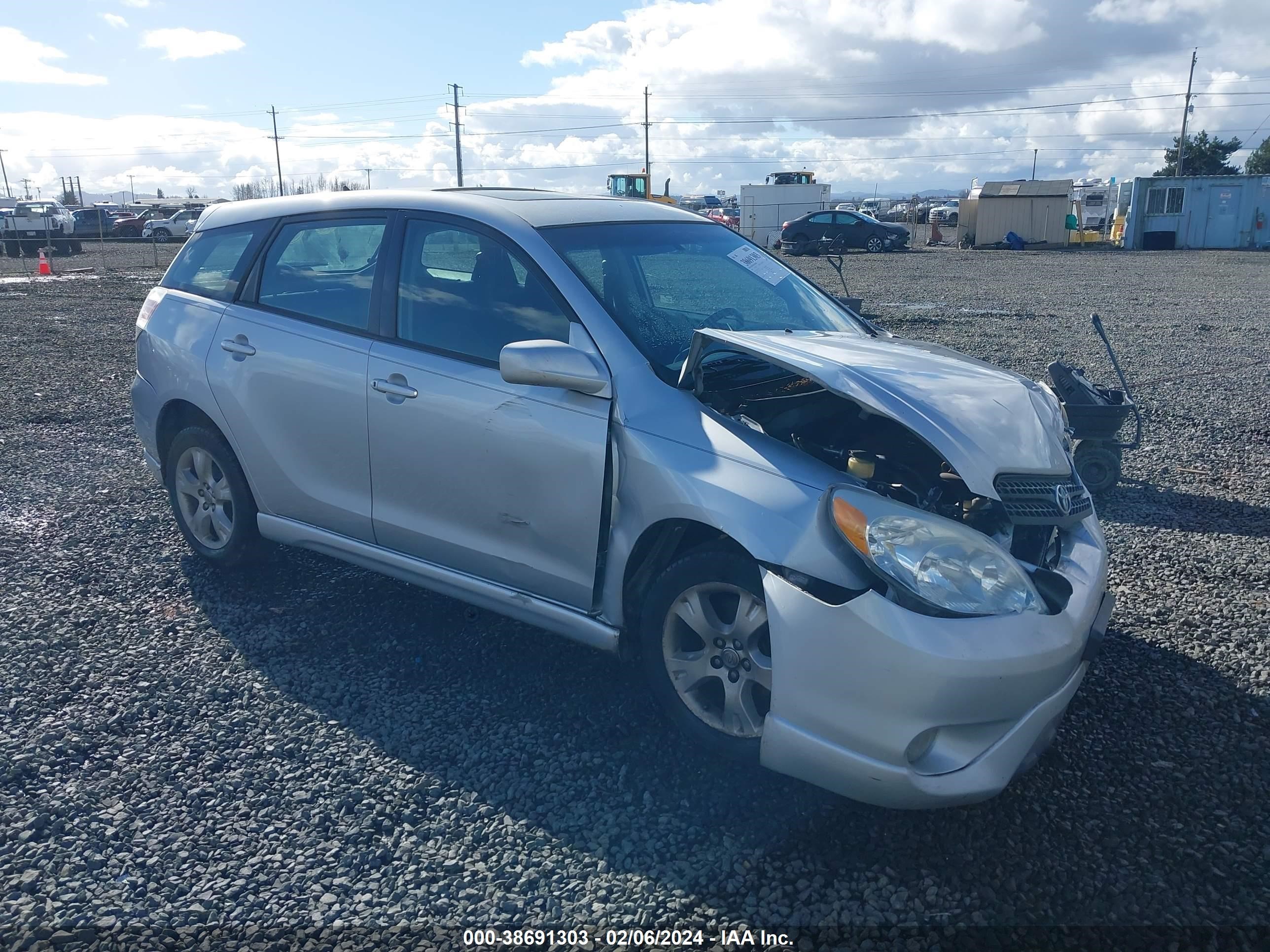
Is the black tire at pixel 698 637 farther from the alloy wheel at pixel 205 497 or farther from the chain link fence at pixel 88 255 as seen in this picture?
the chain link fence at pixel 88 255

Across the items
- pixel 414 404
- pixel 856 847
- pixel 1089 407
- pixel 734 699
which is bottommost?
pixel 856 847

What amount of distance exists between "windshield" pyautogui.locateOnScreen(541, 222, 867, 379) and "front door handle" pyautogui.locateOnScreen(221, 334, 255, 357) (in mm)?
1502

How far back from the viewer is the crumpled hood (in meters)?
3.02

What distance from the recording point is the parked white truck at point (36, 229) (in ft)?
117

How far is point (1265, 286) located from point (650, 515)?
875 inches

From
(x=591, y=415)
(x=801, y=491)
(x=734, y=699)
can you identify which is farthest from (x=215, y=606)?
(x=801, y=491)

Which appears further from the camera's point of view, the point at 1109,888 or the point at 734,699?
the point at 734,699

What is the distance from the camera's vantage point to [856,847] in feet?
9.38

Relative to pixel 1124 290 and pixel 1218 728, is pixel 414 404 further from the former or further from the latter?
pixel 1124 290

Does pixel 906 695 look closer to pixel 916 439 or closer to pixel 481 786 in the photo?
pixel 916 439

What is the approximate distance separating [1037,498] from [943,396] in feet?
1.43

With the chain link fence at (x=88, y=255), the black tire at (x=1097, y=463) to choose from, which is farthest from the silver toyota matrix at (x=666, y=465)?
the chain link fence at (x=88, y=255)

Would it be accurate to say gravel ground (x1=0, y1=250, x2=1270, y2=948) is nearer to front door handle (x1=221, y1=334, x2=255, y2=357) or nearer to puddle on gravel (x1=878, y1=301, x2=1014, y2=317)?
front door handle (x1=221, y1=334, x2=255, y2=357)

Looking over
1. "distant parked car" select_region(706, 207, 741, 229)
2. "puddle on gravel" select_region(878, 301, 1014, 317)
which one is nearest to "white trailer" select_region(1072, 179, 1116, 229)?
"distant parked car" select_region(706, 207, 741, 229)
